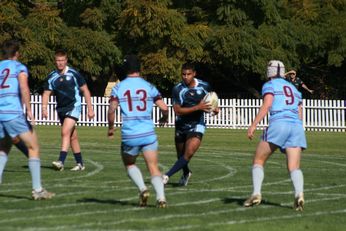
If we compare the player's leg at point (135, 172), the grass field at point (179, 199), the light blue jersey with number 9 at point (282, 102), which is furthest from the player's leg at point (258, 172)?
the player's leg at point (135, 172)

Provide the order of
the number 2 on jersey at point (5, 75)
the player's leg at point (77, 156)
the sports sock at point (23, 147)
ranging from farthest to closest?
the player's leg at point (77, 156) → the sports sock at point (23, 147) → the number 2 on jersey at point (5, 75)

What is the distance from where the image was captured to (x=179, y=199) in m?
13.7

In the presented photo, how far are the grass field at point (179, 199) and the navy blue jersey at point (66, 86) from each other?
1.26 meters

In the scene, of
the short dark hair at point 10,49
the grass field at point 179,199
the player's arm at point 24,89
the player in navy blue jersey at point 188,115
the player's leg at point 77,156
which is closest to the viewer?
the grass field at point 179,199

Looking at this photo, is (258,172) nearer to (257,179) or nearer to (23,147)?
(257,179)

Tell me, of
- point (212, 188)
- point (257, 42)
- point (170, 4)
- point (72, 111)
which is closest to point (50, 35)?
point (170, 4)

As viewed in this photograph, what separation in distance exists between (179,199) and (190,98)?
2449 millimetres

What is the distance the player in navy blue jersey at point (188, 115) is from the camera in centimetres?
1557

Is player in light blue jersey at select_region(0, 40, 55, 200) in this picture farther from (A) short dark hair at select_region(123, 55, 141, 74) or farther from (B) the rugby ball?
(B) the rugby ball

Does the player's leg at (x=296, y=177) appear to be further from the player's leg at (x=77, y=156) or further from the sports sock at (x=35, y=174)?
the player's leg at (x=77, y=156)

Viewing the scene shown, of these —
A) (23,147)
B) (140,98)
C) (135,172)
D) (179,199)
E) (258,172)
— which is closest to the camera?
(140,98)

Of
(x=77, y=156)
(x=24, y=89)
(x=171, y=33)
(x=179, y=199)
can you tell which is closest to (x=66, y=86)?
(x=77, y=156)

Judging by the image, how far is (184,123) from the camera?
15852mm

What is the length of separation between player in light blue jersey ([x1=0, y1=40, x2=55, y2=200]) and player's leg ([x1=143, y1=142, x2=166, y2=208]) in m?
1.68
